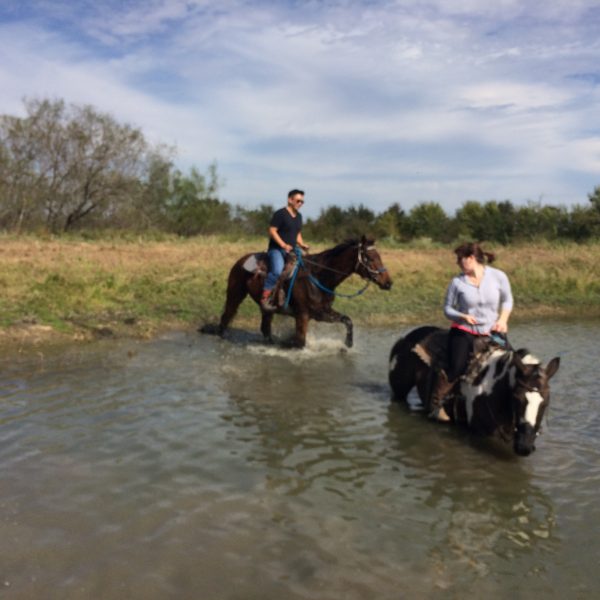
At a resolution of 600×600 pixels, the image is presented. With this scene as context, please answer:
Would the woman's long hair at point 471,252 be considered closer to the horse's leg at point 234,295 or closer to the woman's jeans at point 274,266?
the woman's jeans at point 274,266

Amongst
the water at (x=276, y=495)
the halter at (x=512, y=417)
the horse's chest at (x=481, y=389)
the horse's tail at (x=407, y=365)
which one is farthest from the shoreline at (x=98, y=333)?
the halter at (x=512, y=417)

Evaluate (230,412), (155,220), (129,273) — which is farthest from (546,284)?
(155,220)

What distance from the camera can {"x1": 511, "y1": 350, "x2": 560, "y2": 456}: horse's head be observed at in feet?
18.5

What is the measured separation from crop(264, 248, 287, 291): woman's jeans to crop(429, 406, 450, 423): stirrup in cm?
502

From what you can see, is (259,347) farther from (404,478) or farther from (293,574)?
(293,574)

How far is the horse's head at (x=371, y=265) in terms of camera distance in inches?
419

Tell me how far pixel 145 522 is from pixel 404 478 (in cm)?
231

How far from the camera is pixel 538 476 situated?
5746 millimetres

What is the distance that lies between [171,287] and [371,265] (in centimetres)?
701

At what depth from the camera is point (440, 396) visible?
6938 millimetres

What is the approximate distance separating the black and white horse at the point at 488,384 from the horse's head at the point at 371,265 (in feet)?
8.99

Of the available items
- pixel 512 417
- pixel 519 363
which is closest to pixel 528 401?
pixel 519 363

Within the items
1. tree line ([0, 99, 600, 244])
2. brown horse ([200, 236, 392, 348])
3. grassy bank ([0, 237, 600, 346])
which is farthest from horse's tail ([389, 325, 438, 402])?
tree line ([0, 99, 600, 244])

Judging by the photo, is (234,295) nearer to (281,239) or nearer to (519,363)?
(281,239)
